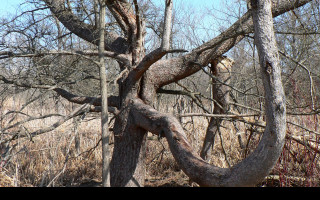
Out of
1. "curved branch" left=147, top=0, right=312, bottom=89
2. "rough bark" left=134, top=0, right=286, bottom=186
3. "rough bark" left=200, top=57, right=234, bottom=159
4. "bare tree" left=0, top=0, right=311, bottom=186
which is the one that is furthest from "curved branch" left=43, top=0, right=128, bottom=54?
"rough bark" left=134, top=0, right=286, bottom=186

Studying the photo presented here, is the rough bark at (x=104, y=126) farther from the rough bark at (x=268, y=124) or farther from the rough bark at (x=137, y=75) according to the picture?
the rough bark at (x=268, y=124)

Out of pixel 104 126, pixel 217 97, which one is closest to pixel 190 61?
pixel 217 97

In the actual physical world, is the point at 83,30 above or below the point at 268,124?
above

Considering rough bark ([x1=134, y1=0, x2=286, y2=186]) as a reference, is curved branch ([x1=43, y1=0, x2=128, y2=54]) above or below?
above

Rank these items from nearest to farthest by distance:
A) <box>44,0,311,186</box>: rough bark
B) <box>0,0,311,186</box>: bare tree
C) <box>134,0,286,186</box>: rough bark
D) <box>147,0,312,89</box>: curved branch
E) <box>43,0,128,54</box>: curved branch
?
<box>134,0,286,186</box>: rough bark, <box>0,0,311,186</box>: bare tree, <box>44,0,311,186</box>: rough bark, <box>147,0,312,89</box>: curved branch, <box>43,0,128,54</box>: curved branch

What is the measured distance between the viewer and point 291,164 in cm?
473

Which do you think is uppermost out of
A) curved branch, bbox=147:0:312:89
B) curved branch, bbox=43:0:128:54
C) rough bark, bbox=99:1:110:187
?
curved branch, bbox=43:0:128:54

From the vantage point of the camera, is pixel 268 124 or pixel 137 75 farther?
pixel 137 75

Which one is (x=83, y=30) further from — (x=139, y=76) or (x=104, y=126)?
(x=104, y=126)

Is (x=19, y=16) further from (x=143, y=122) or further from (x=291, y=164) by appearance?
(x=291, y=164)

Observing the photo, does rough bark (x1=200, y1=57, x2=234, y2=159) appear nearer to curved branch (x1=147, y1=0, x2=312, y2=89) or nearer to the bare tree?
the bare tree

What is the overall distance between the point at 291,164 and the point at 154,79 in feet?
8.97
